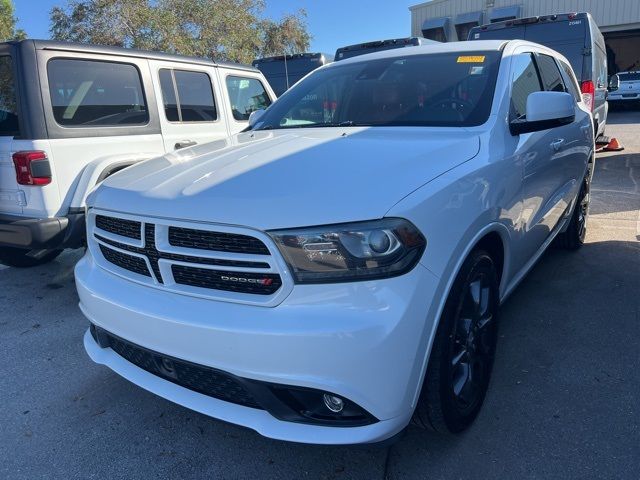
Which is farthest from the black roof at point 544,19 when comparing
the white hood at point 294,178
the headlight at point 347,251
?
the headlight at point 347,251

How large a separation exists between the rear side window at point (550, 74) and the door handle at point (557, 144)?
44 centimetres

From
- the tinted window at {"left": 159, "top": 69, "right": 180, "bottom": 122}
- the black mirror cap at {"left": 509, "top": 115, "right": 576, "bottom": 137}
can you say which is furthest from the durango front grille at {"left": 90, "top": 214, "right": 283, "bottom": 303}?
the tinted window at {"left": 159, "top": 69, "right": 180, "bottom": 122}

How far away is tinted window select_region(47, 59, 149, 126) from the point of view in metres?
4.07

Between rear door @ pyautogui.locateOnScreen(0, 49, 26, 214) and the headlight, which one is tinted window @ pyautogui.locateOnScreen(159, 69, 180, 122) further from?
the headlight

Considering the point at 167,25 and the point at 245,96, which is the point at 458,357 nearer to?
the point at 245,96

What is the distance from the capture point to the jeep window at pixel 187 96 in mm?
5074

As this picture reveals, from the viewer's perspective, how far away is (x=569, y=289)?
3.98 metres

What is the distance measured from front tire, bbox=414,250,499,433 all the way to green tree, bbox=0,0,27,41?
83.6ft

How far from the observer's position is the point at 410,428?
2418 mm

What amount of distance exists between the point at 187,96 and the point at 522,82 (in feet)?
11.2

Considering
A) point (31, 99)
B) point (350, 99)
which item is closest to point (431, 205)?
point (350, 99)

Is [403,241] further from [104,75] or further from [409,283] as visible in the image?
[104,75]

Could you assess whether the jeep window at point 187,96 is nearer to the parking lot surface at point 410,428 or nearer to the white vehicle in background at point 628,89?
the parking lot surface at point 410,428

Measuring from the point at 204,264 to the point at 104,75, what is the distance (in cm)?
333
